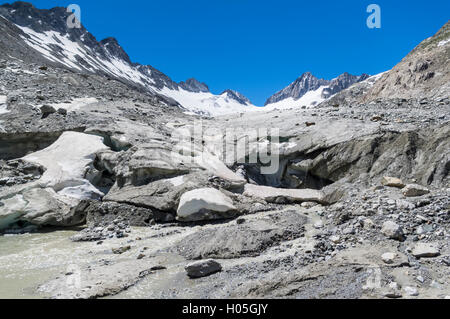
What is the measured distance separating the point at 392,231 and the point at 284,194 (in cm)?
587

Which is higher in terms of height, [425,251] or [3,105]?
[3,105]

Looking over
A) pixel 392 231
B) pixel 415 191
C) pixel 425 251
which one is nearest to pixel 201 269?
pixel 392 231

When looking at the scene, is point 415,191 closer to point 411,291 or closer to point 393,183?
point 393,183

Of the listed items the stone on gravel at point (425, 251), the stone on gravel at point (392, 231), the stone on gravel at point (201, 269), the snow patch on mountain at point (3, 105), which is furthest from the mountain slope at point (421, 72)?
the stone on gravel at point (201, 269)

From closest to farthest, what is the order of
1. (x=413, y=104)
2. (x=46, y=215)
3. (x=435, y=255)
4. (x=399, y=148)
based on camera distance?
(x=435, y=255) < (x=46, y=215) < (x=399, y=148) < (x=413, y=104)

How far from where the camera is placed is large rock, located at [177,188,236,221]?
10523mm

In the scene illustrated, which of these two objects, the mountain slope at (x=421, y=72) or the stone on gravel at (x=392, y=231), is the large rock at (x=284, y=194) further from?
the mountain slope at (x=421, y=72)

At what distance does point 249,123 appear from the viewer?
20031mm

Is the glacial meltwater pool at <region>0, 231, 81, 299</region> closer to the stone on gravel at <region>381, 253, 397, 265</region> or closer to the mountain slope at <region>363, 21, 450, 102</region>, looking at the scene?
the stone on gravel at <region>381, 253, 397, 265</region>

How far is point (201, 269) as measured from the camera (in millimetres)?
6211

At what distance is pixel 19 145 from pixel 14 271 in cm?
1118

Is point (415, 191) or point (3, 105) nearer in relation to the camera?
point (415, 191)

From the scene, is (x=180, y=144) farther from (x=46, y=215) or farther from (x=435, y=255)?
(x=435, y=255)
